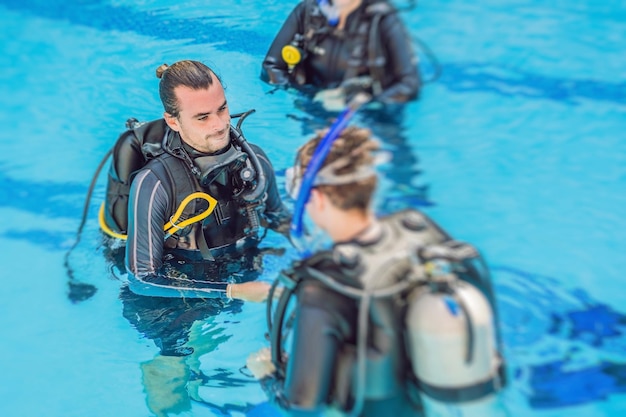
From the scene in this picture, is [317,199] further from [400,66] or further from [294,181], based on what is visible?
[400,66]

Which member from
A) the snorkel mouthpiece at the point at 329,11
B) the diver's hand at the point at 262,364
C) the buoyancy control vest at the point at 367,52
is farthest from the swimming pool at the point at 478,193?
the diver's hand at the point at 262,364

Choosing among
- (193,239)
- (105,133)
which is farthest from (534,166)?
(105,133)

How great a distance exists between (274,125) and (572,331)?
4.40 ft

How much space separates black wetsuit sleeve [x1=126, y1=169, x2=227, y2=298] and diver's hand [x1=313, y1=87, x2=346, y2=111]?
73 cm

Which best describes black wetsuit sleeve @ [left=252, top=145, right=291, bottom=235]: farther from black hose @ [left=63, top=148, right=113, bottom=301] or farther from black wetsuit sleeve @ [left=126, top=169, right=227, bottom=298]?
black hose @ [left=63, top=148, right=113, bottom=301]

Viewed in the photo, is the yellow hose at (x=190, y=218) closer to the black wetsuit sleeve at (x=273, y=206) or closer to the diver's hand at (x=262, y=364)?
the black wetsuit sleeve at (x=273, y=206)

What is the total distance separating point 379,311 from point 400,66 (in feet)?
2.46

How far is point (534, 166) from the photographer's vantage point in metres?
1.95


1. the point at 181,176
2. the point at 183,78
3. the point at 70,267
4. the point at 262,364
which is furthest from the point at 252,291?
the point at 70,267

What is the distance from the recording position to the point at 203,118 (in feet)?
7.99

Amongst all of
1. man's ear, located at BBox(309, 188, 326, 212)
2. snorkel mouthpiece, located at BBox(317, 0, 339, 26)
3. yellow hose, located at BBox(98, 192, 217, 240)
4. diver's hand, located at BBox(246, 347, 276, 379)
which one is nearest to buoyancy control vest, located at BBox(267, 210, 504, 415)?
man's ear, located at BBox(309, 188, 326, 212)

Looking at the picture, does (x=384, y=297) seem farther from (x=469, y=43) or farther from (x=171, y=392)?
(x=171, y=392)

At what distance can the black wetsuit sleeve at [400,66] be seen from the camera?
1.84 metres

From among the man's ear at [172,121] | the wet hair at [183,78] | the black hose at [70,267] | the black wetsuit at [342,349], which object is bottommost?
the black hose at [70,267]
